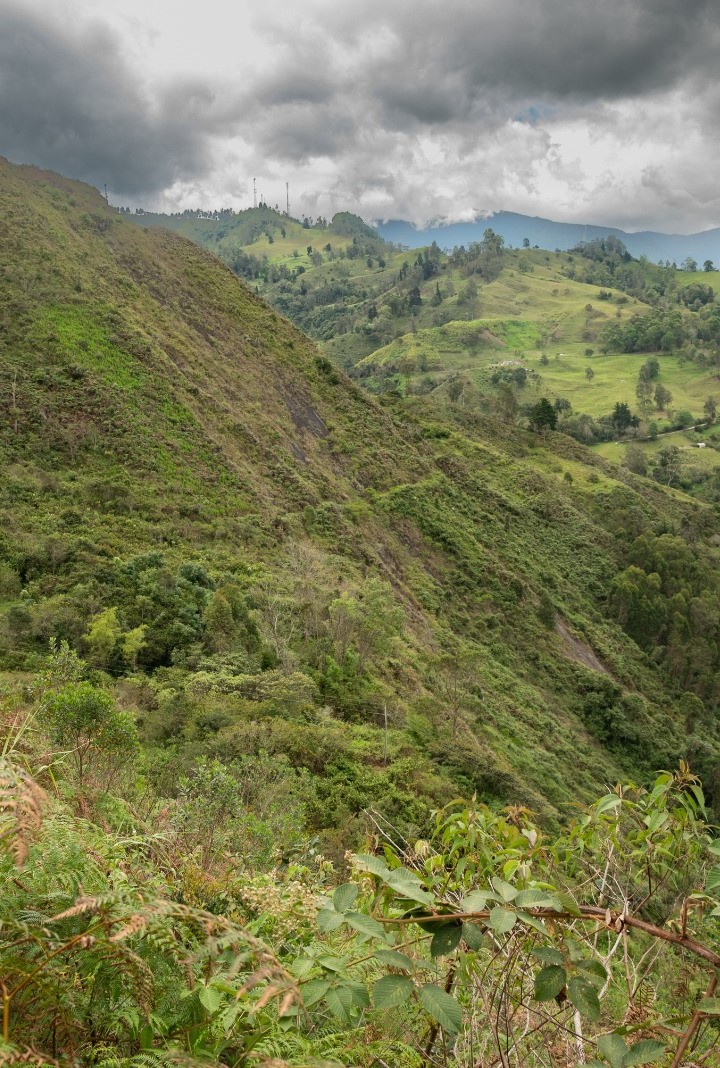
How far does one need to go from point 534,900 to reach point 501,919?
0.10 meters

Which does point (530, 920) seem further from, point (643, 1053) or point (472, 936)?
point (643, 1053)

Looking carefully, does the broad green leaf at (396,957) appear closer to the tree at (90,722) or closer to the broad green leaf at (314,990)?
the broad green leaf at (314,990)

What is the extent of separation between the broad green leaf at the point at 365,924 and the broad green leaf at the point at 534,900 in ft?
1.02

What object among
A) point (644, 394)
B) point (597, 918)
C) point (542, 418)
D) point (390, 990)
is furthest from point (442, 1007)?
point (644, 394)

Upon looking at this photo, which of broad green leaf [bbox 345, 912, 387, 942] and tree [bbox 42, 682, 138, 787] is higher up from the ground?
broad green leaf [bbox 345, 912, 387, 942]

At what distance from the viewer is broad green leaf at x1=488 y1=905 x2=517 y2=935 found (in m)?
1.26

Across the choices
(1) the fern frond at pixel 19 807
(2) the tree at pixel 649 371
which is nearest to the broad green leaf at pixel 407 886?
(1) the fern frond at pixel 19 807

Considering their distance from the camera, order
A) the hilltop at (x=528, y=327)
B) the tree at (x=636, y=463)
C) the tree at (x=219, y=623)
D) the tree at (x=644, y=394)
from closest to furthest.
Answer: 1. the tree at (x=219, y=623)
2. the tree at (x=636, y=463)
3. the hilltop at (x=528, y=327)
4. the tree at (x=644, y=394)

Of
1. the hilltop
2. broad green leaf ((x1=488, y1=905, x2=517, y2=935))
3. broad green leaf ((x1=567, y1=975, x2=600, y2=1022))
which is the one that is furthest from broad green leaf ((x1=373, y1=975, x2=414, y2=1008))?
the hilltop

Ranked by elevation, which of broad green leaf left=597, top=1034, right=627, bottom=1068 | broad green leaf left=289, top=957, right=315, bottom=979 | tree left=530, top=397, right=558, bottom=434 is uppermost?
tree left=530, top=397, right=558, bottom=434

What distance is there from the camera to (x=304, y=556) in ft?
82.5

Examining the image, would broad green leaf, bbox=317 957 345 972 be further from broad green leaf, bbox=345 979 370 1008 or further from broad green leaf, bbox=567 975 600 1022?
broad green leaf, bbox=567 975 600 1022

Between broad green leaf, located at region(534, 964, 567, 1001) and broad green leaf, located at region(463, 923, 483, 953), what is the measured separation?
0.20 meters

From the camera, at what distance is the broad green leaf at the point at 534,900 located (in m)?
1.35
